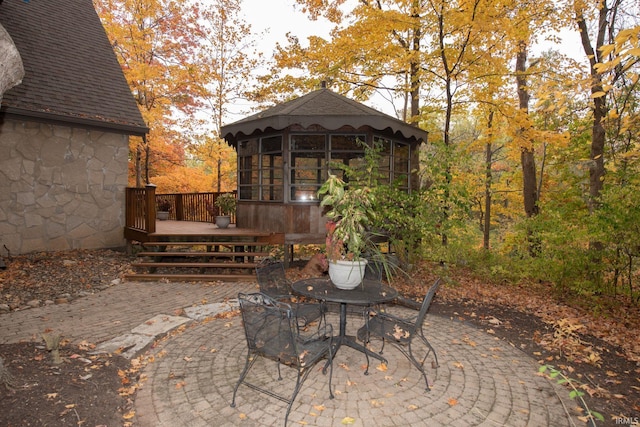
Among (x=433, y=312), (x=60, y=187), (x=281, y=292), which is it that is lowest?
(x=433, y=312)

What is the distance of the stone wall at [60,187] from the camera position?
720 centimetres

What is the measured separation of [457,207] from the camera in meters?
7.08

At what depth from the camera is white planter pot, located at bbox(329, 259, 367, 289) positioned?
3.52m

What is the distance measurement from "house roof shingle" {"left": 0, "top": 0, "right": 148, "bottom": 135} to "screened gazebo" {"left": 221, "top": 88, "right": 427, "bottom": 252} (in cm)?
302

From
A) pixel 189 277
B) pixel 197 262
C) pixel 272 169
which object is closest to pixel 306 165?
pixel 272 169

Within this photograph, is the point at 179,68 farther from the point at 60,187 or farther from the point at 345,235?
the point at 345,235

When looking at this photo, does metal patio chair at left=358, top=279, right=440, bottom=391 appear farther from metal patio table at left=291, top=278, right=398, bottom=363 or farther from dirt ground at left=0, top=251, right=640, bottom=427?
dirt ground at left=0, top=251, right=640, bottom=427

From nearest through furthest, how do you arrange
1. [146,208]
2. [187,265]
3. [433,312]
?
[433,312]
[187,265]
[146,208]

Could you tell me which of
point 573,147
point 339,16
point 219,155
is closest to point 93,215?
point 219,155

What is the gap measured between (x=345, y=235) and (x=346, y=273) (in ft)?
1.39

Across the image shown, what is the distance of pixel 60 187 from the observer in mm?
7770

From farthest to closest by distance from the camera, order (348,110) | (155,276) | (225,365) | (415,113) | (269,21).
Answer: (269,21) < (415,113) < (348,110) < (155,276) < (225,365)

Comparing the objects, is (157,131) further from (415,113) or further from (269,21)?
(415,113)

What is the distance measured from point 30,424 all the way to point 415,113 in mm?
10588
